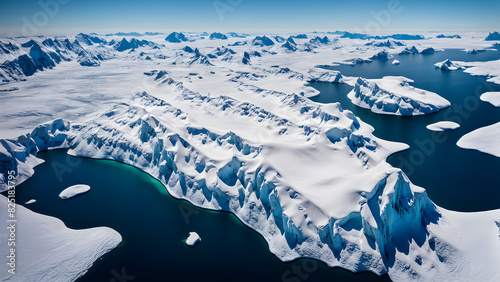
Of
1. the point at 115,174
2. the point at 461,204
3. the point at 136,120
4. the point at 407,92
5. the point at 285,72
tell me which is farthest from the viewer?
the point at 285,72

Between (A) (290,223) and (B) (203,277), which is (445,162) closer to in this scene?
(A) (290,223)

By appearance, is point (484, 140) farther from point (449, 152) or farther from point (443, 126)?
point (449, 152)

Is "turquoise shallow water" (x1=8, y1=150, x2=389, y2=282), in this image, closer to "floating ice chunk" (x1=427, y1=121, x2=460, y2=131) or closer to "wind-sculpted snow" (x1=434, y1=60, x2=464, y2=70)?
"floating ice chunk" (x1=427, y1=121, x2=460, y2=131)

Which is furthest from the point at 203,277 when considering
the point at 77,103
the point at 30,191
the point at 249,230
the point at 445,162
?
the point at 77,103

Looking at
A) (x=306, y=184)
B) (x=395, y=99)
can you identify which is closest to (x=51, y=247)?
(x=306, y=184)

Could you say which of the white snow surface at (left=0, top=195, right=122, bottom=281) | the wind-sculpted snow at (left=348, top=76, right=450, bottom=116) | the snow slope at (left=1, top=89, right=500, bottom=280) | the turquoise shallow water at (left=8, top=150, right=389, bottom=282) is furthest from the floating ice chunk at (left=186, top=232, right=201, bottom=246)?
the wind-sculpted snow at (left=348, top=76, right=450, bottom=116)

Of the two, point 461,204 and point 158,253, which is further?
point 461,204

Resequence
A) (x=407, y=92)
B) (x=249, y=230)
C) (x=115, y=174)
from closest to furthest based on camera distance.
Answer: (x=249, y=230), (x=115, y=174), (x=407, y=92)

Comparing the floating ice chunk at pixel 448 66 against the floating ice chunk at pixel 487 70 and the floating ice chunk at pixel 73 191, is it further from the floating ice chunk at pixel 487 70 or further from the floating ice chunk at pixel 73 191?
the floating ice chunk at pixel 73 191

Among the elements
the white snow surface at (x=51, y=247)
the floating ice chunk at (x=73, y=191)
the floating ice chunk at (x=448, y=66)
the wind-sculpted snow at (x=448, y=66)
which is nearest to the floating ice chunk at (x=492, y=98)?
the wind-sculpted snow at (x=448, y=66)
